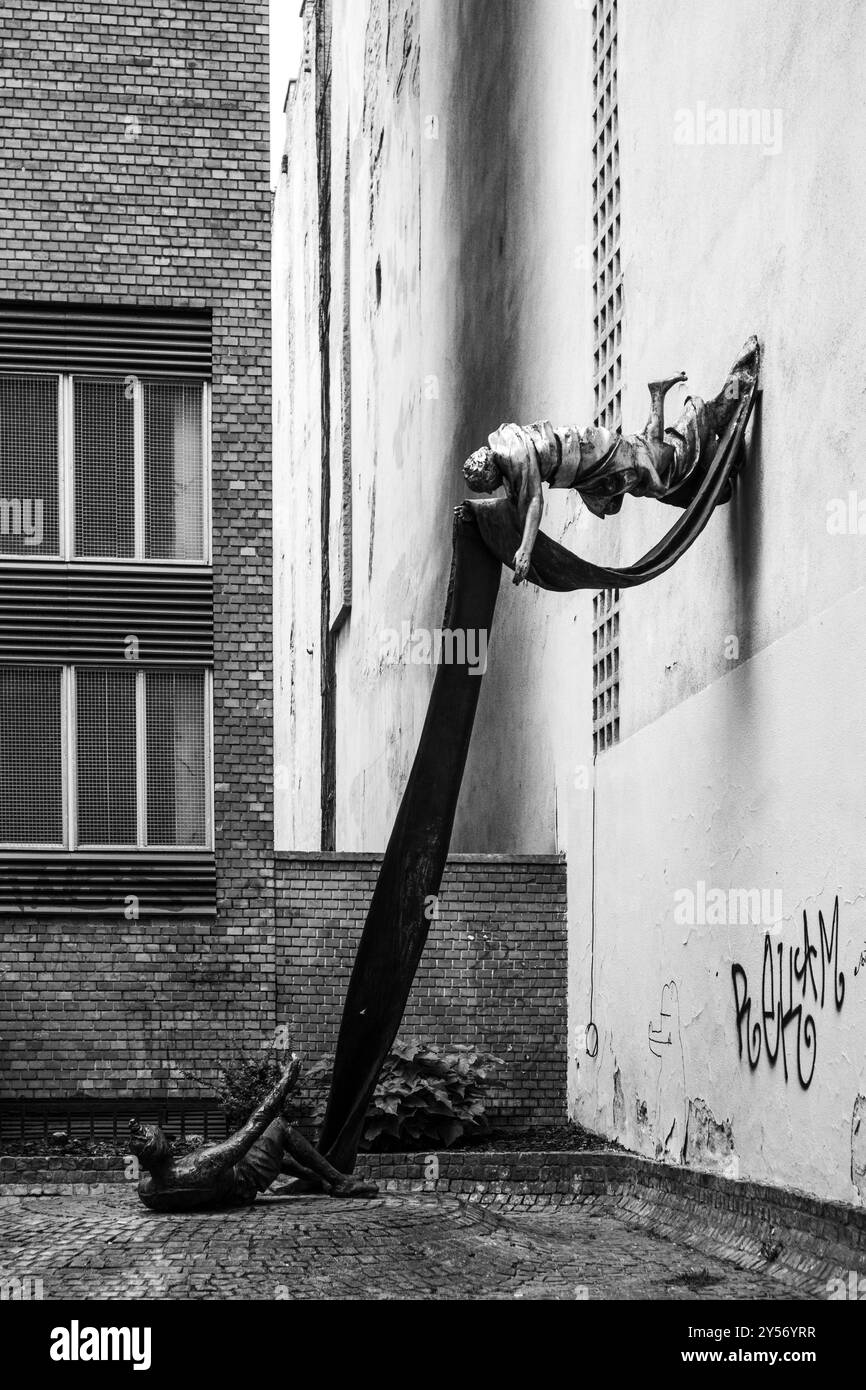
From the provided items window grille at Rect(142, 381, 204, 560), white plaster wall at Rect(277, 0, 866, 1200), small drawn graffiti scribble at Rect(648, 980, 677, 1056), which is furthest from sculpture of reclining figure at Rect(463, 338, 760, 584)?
window grille at Rect(142, 381, 204, 560)

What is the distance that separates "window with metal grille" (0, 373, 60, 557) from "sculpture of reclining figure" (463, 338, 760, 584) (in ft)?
24.0

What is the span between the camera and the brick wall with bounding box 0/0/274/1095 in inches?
720

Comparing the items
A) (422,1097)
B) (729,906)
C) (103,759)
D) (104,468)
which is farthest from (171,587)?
(729,906)

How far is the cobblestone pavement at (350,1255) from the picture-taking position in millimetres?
9922

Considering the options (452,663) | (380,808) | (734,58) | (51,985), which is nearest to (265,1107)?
(452,663)

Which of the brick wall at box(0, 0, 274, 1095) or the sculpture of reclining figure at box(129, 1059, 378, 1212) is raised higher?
the brick wall at box(0, 0, 274, 1095)

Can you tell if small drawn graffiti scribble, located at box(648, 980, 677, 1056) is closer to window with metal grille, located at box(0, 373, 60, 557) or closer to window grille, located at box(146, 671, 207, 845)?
window grille, located at box(146, 671, 207, 845)

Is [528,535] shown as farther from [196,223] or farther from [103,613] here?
[196,223]

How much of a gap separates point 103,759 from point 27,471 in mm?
3035

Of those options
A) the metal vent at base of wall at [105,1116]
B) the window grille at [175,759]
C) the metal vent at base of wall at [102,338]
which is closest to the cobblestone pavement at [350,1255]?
the metal vent at base of wall at [105,1116]

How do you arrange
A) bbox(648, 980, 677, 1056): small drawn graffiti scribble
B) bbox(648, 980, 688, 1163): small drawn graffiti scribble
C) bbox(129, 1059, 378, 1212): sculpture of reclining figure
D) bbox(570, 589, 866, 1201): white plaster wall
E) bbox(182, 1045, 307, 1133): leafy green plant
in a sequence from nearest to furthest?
bbox(570, 589, 866, 1201): white plaster wall
bbox(129, 1059, 378, 1212): sculpture of reclining figure
bbox(648, 980, 688, 1163): small drawn graffiti scribble
bbox(648, 980, 677, 1056): small drawn graffiti scribble
bbox(182, 1045, 307, 1133): leafy green plant

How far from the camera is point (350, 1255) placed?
35.2 feet

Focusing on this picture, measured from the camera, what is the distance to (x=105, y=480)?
1872cm

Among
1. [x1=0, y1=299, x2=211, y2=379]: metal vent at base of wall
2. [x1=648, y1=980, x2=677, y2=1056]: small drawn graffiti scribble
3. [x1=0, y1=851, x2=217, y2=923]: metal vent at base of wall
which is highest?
[x1=0, y1=299, x2=211, y2=379]: metal vent at base of wall
